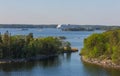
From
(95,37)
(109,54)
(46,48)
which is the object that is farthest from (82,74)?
(46,48)

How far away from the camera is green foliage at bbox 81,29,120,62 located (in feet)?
167

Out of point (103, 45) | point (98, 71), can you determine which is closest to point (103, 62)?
point (103, 45)

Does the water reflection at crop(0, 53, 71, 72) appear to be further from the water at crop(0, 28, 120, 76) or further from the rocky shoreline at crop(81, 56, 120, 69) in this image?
the rocky shoreline at crop(81, 56, 120, 69)

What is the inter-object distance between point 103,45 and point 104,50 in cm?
79

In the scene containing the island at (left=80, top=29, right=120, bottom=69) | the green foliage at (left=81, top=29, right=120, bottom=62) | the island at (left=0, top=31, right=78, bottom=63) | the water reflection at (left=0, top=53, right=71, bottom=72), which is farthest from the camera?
the island at (left=0, top=31, right=78, bottom=63)

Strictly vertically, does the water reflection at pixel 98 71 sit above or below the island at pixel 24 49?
below

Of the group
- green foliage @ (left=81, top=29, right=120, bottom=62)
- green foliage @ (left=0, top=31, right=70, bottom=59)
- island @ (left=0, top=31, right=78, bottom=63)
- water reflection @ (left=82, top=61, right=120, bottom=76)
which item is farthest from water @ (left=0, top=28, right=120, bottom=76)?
green foliage @ (left=0, top=31, right=70, bottom=59)

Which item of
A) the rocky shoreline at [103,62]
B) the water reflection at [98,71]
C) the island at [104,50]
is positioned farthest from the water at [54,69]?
the island at [104,50]

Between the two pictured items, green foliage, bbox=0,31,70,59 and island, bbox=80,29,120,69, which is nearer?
island, bbox=80,29,120,69

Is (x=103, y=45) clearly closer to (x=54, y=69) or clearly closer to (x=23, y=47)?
(x=54, y=69)

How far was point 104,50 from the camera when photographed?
52812 millimetres

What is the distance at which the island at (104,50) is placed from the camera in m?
46.7

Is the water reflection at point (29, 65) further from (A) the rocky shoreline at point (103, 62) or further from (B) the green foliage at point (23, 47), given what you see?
(A) the rocky shoreline at point (103, 62)

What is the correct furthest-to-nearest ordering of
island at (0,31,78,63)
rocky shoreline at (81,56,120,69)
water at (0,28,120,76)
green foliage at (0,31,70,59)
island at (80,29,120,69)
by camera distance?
1. green foliage at (0,31,70,59)
2. island at (0,31,78,63)
3. island at (80,29,120,69)
4. rocky shoreline at (81,56,120,69)
5. water at (0,28,120,76)
